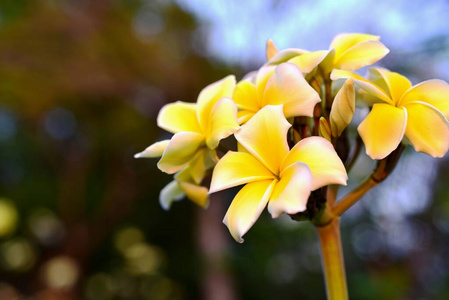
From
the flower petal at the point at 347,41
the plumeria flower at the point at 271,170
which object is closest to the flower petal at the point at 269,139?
the plumeria flower at the point at 271,170

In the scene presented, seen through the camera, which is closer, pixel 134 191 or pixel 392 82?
pixel 392 82

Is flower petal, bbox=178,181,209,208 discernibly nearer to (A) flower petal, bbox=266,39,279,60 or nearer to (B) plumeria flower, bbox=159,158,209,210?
(B) plumeria flower, bbox=159,158,209,210

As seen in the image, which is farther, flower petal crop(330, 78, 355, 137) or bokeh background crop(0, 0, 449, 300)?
bokeh background crop(0, 0, 449, 300)

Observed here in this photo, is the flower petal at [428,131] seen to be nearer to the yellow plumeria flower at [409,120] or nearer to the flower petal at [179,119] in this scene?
the yellow plumeria flower at [409,120]

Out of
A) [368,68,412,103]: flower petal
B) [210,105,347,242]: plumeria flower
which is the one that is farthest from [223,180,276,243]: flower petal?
[368,68,412,103]: flower petal

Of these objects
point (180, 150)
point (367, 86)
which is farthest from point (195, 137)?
point (367, 86)

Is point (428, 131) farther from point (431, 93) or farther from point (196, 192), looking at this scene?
point (196, 192)

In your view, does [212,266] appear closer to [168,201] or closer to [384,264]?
[384,264]
